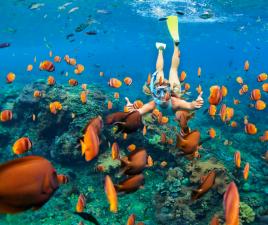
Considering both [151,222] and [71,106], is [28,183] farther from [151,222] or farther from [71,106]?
[71,106]

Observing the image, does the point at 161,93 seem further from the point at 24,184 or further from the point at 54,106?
the point at 24,184

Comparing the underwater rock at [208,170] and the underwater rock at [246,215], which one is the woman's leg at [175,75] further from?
the underwater rock at [246,215]

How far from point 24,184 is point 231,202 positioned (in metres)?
1.88

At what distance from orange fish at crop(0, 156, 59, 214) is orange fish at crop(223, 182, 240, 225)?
1.63 metres

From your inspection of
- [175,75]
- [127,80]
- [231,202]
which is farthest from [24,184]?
[127,80]

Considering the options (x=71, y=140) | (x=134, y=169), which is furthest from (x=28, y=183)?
(x=71, y=140)

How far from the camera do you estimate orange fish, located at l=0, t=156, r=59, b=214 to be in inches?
90.2

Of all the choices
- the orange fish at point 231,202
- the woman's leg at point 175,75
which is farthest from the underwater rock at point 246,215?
the orange fish at point 231,202

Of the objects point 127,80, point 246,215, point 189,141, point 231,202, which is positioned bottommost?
point 246,215

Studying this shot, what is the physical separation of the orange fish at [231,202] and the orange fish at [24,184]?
1.63m

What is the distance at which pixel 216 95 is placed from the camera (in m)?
6.10

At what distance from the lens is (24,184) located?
2361 millimetres

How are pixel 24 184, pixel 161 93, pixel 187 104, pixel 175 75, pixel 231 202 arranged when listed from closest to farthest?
pixel 24 184 < pixel 231 202 < pixel 187 104 < pixel 161 93 < pixel 175 75

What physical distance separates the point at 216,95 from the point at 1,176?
4.72 m
